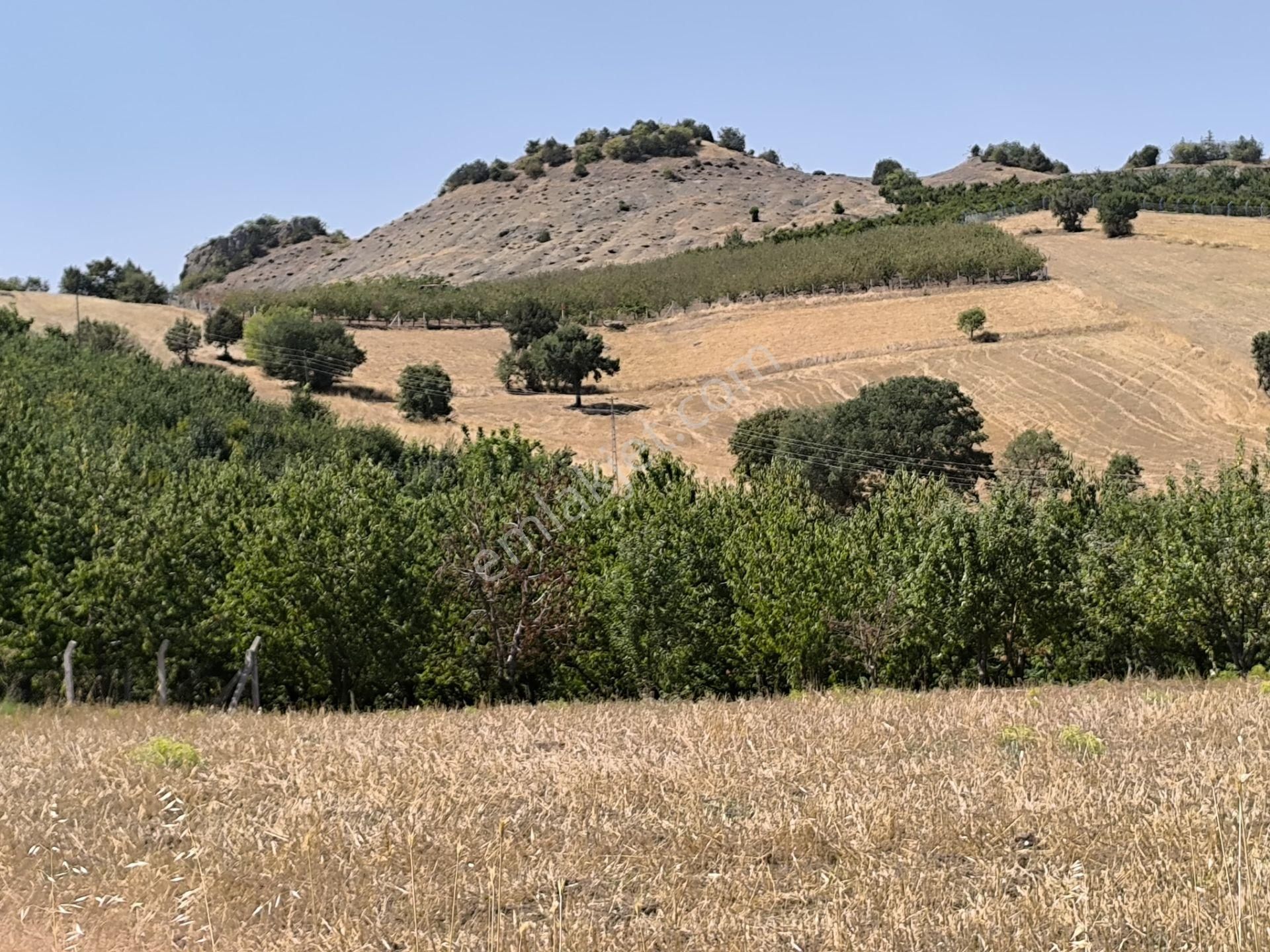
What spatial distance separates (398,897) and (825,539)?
24.4 m

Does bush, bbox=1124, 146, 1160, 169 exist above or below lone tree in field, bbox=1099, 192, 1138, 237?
above

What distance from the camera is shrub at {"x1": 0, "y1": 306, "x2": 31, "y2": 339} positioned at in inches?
3273

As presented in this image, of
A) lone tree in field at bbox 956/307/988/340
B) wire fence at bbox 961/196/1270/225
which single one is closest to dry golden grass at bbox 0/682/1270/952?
lone tree in field at bbox 956/307/988/340

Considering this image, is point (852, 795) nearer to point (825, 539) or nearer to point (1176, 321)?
point (825, 539)

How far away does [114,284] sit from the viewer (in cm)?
14312

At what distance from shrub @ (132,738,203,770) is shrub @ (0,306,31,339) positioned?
80.7m

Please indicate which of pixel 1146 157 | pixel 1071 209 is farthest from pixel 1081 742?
pixel 1146 157

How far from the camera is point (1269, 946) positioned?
4863 mm

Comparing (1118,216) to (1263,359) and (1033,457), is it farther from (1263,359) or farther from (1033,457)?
(1033,457)

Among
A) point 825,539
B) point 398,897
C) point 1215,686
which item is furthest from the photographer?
point 825,539

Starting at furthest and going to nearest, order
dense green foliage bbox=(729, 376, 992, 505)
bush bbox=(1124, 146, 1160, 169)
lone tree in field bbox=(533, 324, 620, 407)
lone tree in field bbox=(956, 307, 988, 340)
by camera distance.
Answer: bush bbox=(1124, 146, 1160, 169) → lone tree in field bbox=(533, 324, 620, 407) → lone tree in field bbox=(956, 307, 988, 340) → dense green foliage bbox=(729, 376, 992, 505)

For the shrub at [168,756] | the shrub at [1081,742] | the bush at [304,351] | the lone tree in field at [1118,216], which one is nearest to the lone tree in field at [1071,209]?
the lone tree in field at [1118,216]

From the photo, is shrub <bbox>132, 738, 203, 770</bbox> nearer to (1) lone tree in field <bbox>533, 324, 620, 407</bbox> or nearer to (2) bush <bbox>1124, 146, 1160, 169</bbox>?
(1) lone tree in field <bbox>533, 324, 620, 407</bbox>

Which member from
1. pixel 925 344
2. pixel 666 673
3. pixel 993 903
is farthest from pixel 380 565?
pixel 925 344
